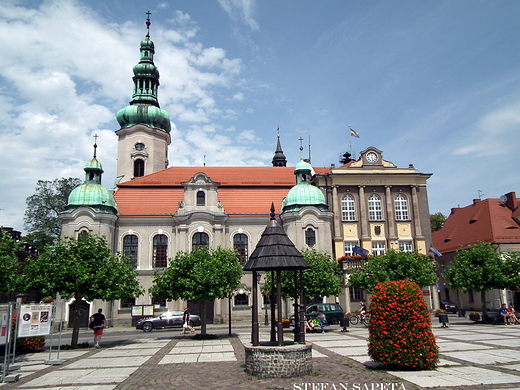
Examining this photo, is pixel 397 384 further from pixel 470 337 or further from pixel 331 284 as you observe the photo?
pixel 331 284

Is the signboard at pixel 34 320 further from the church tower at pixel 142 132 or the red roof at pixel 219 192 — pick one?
the church tower at pixel 142 132

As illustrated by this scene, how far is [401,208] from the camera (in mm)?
41656

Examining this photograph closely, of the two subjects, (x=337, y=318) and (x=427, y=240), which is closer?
(x=337, y=318)

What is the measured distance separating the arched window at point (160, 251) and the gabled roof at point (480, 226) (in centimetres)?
2930

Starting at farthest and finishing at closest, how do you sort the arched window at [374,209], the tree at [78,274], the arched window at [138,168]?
the arched window at [138,168]
the arched window at [374,209]
the tree at [78,274]

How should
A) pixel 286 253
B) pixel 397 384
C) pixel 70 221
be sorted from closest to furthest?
pixel 397 384, pixel 286 253, pixel 70 221

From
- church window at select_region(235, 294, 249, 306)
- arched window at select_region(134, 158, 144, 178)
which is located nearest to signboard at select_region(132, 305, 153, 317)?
church window at select_region(235, 294, 249, 306)

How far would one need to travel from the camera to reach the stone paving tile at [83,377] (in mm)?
12403

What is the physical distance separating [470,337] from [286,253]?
1303 cm

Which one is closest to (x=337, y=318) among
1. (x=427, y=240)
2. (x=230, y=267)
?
(x=230, y=267)

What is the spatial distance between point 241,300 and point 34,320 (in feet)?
78.2

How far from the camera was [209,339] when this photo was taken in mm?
23500

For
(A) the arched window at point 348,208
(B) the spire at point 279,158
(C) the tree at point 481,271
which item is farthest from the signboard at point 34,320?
(B) the spire at point 279,158

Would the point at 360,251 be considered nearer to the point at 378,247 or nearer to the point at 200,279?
the point at 378,247
